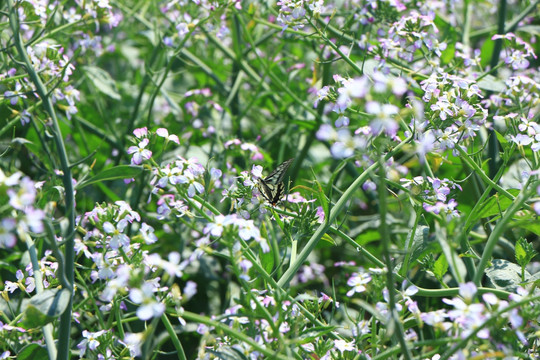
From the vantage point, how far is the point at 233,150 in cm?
Result: 264

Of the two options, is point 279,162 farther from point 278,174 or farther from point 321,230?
point 321,230

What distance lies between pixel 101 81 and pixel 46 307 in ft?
5.88

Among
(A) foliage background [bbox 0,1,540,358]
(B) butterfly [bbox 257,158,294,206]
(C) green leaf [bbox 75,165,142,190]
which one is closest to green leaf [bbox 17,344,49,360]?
(A) foliage background [bbox 0,1,540,358]

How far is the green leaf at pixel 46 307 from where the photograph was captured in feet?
4.31

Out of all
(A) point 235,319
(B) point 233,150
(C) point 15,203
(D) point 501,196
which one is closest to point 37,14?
(B) point 233,150

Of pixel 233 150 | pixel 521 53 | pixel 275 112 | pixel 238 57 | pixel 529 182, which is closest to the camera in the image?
pixel 529 182

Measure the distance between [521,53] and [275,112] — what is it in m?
1.30

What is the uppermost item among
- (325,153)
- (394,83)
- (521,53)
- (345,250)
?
(394,83)

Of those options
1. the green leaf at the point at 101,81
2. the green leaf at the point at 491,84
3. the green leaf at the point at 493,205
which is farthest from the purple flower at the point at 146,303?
the green leaf at the point at 101,81

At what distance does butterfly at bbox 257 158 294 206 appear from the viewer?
5.97 ft

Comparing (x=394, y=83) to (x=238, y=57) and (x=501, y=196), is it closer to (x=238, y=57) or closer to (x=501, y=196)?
(x=501, y=196)

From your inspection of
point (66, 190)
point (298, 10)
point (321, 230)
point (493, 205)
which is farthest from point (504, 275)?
point (66, 190)

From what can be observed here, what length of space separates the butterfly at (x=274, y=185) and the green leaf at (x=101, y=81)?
50.2 inches

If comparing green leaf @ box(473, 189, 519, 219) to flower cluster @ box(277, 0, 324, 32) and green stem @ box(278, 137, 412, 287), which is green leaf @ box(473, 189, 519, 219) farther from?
flower cluster @ box(277, 0, 324, 32)
